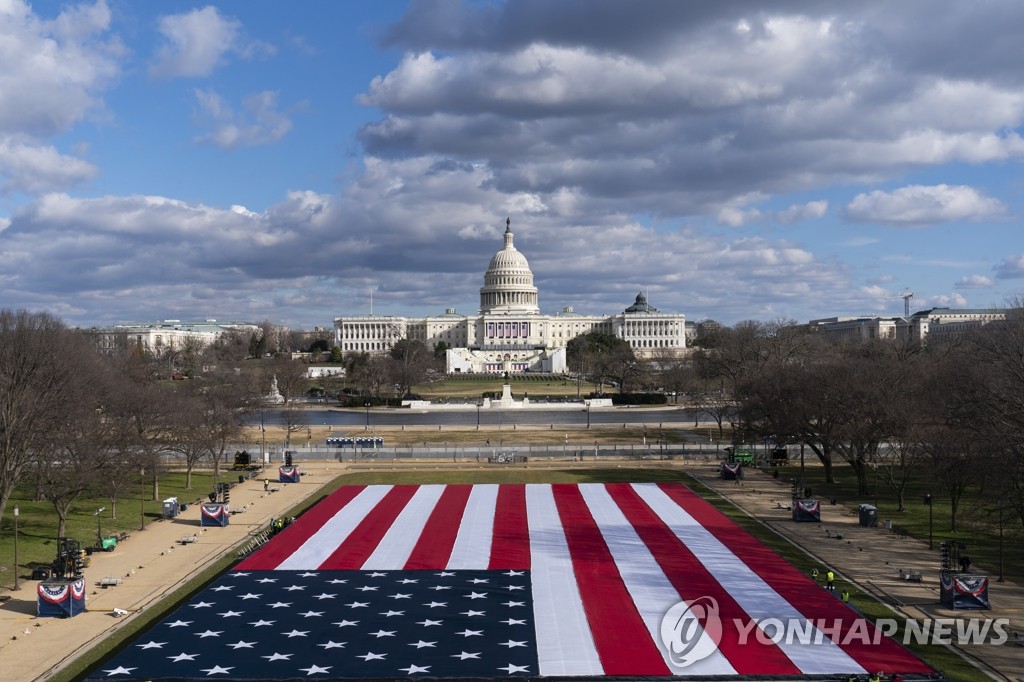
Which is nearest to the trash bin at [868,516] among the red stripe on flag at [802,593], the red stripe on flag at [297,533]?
the red stripe on flag at [802,593]

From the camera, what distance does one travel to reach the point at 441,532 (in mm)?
34906

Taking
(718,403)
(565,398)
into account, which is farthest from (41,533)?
(565,398)

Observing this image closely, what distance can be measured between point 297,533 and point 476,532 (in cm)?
710

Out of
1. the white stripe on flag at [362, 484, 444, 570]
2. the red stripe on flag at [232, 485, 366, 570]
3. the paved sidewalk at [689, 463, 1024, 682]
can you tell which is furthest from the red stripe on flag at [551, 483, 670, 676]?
the red stripe on flag at [232, 485, 366, 570]

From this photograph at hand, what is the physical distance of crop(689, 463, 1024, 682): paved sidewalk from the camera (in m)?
21.6

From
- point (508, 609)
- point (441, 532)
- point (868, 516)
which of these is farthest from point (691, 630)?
point (868, 516)

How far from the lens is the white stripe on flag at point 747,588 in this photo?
2044 centimetres

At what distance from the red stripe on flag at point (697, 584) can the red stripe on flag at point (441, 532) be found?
288 inches

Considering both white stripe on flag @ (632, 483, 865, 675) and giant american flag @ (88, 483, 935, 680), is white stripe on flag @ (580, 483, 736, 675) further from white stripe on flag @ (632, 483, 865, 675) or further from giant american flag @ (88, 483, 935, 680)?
white stripe on flag @ (632, 483, 865, 675)

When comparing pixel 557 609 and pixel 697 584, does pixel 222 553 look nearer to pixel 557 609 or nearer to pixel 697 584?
pixel 557 609

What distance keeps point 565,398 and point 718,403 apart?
2739 centimetres

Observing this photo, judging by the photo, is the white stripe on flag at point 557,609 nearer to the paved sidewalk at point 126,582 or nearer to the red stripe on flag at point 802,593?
the red stripe on flag at point 802,593

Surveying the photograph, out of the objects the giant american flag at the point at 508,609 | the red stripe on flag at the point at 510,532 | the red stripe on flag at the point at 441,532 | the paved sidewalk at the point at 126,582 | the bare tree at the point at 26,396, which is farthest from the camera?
the bare tree at the point at 26,396

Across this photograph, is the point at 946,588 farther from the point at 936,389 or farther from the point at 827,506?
the point at 936,389
